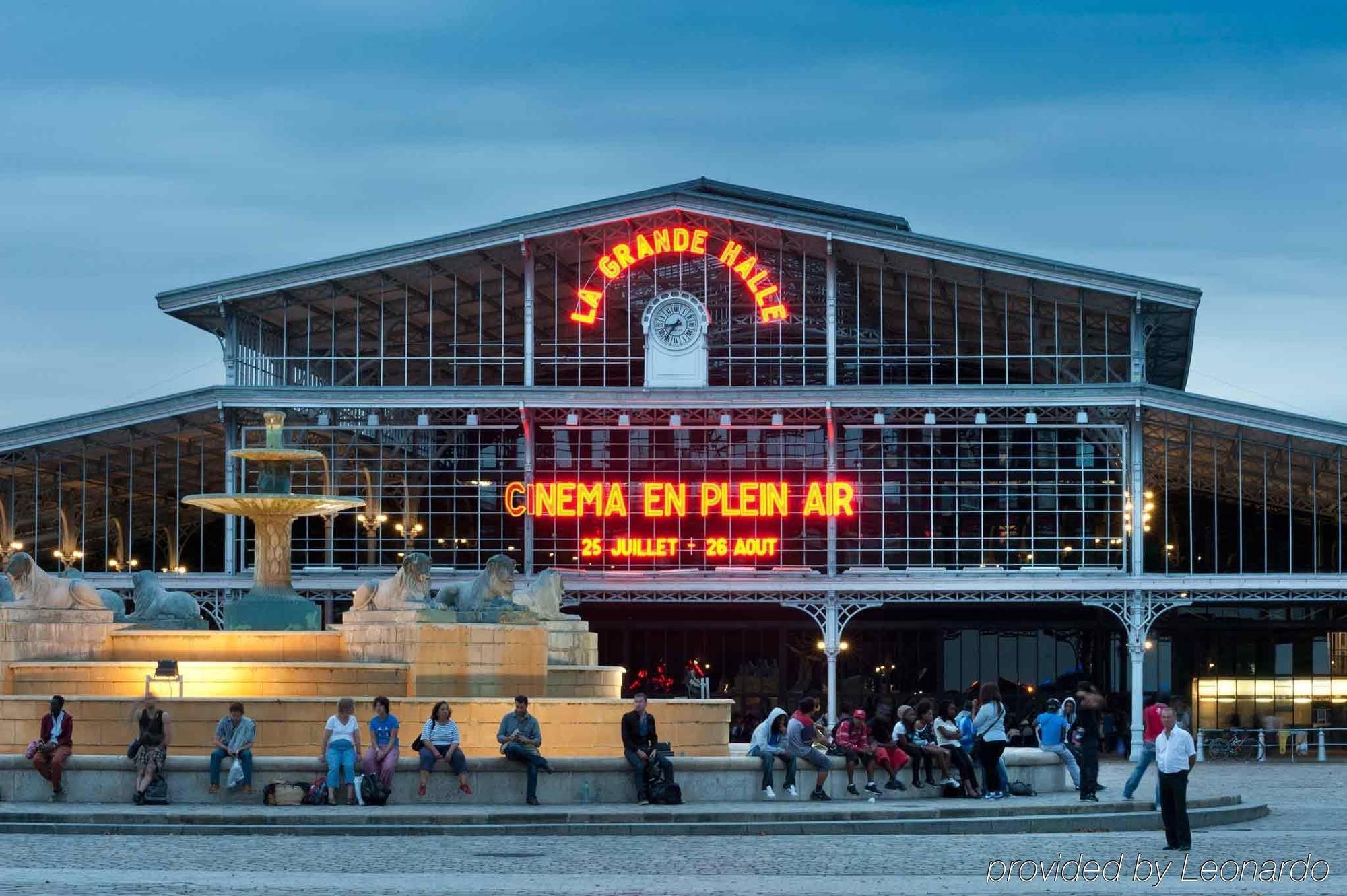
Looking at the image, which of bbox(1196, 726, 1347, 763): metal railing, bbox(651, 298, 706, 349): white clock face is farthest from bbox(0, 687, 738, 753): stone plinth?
bbox(651, 298, 706, 349): white clock face

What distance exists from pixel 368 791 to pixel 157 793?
2.32 meters

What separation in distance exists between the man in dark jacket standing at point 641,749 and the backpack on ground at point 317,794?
344 cm

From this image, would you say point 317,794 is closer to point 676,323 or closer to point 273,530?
point 273,530

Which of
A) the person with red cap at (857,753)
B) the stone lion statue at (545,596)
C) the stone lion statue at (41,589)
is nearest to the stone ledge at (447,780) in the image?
the person with red cap at (857,753)

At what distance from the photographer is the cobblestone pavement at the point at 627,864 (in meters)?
18.4

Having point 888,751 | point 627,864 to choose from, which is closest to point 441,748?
point 627,864

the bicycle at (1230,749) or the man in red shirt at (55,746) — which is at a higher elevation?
the man in red shirt at (55,746)

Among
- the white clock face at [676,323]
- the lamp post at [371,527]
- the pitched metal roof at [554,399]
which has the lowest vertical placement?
the lamp post at [371,527]

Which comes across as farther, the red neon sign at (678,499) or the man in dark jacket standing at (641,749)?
the red neon sign at (678,499)

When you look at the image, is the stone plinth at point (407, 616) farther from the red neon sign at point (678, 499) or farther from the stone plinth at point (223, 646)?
the red neon sign at point (678, 499)

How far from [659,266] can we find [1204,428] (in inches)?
564

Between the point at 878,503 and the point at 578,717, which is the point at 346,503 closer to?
the point at 578,717

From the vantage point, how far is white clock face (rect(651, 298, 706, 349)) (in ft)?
182

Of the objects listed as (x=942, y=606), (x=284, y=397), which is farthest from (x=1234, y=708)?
(x=284, y=397)
